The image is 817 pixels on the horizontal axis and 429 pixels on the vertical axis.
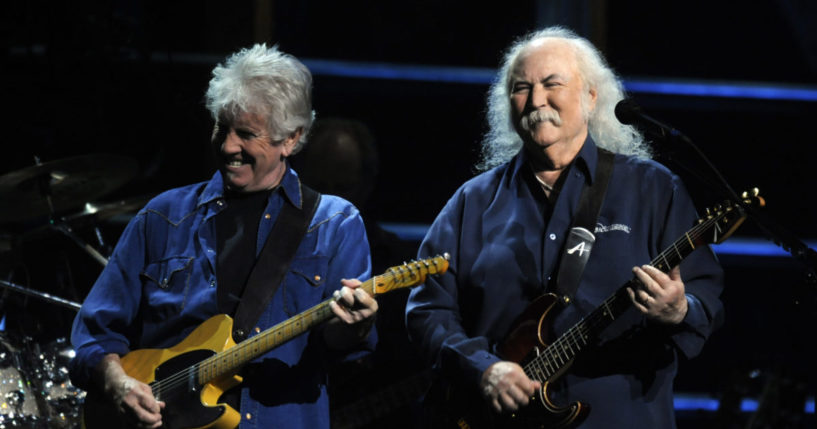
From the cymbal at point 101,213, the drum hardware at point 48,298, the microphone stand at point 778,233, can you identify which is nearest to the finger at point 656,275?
the microphone stand at point 778,233

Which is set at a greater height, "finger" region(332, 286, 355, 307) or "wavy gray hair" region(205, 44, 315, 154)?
"wavy gray hair" region(205, 44, 315, 154)

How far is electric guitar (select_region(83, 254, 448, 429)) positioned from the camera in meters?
2.83

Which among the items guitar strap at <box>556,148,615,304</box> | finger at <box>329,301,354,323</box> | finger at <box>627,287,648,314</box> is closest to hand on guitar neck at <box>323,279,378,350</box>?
finger at <box>329,301,354,323</box>

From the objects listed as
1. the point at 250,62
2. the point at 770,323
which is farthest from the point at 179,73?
the point at 770,323

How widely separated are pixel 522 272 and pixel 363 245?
1.76 feet

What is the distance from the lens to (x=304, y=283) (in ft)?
9.95

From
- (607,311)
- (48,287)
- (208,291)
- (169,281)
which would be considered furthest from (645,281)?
(48,287)

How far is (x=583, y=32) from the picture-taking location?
5.49m

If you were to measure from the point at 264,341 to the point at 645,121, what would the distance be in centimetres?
130

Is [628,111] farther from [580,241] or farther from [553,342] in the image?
[553,342]

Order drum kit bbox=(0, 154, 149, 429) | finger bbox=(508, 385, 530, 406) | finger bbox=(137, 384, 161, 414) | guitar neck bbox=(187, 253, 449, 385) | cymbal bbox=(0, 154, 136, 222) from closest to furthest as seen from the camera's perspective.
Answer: finger bbox=(508, 385, 530, 406)
guitar neck bbox=(187, 253, 449, 385)
finger bbox=(137, 384, 161, 414)
drum kit bbox=(0, 154, 149, 429)
cymbal bbox=(0, 154, 136, 222)

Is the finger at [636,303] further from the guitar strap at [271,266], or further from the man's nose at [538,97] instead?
the guitar strap at [271,266]

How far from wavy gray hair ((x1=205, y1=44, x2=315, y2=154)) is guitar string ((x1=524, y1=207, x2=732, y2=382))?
3.65 ft

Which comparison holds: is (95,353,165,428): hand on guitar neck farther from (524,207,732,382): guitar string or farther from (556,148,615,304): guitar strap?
(556,148,615,304): guitar strap
